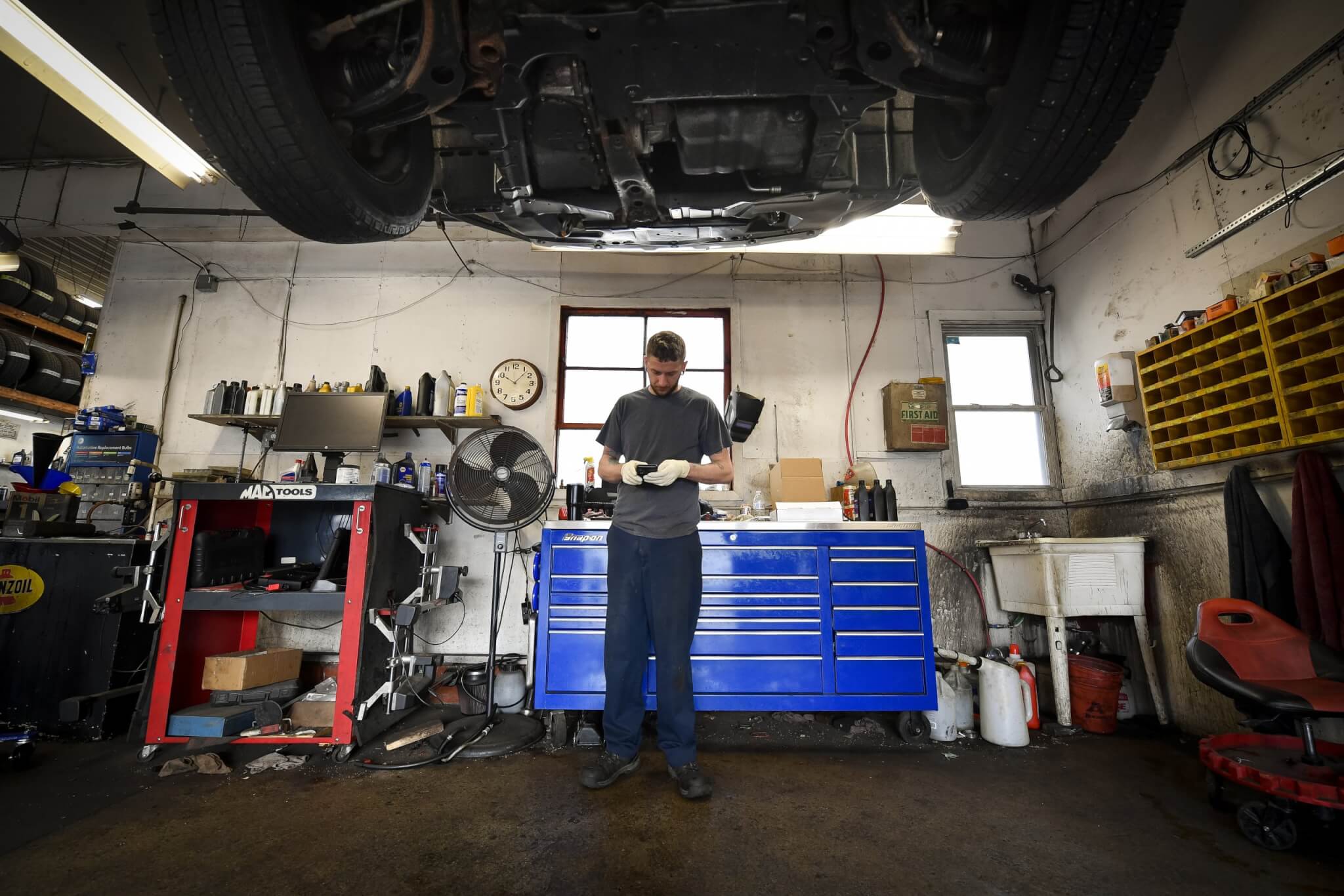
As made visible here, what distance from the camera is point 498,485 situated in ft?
8.13

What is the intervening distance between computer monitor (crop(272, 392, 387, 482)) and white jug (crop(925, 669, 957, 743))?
3.15 m

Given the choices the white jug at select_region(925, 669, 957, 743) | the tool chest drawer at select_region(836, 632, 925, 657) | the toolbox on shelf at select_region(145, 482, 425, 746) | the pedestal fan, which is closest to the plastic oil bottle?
the white jug at select_region(925, 669, 957, 743)

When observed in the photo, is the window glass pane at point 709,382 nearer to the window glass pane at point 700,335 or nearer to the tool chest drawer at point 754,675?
the window glass pane at point 700,335

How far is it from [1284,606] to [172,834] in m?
3.70

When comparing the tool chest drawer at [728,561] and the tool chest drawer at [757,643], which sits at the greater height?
the tool chest drawer at [728,561]

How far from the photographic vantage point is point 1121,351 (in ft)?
9.52

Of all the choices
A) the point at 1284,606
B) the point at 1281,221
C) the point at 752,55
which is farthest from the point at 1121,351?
the point at 752,55

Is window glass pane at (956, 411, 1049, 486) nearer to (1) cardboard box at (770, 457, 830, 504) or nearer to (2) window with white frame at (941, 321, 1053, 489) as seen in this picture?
(2) window with white frame at (941, 321, 1053, 489)

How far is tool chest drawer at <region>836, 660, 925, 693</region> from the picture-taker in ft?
7.82

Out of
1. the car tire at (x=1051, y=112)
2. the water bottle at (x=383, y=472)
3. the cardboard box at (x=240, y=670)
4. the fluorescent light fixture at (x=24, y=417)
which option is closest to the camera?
the car tire at (x=1051, y=112)

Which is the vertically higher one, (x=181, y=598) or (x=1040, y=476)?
(x=1040, y=476)

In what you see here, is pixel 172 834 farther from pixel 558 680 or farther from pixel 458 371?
pixel 458 371

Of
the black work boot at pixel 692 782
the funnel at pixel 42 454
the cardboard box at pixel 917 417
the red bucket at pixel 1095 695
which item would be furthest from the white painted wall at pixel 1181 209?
the funnel at pixel 42 454

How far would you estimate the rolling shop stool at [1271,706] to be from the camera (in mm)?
1445
